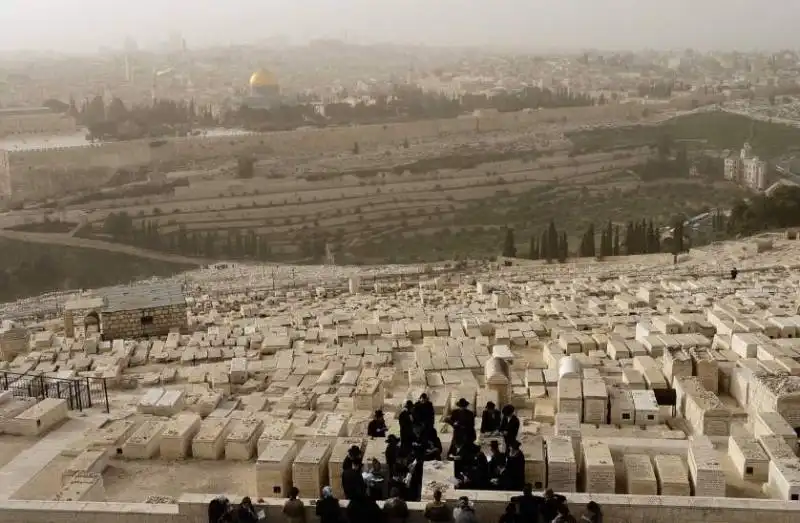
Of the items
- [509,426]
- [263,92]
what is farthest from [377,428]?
[263,92]

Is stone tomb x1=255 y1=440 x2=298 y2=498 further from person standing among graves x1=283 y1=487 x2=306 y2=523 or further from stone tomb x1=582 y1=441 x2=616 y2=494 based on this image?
stone tomb x1=582 y1=441 x2=616 y2=494

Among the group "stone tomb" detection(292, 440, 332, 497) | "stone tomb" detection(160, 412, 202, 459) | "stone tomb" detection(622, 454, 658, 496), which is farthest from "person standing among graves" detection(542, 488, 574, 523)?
"stone tomb" detection(160, 412, 202, 459)

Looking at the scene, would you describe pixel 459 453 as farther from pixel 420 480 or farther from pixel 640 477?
pixel 640 477

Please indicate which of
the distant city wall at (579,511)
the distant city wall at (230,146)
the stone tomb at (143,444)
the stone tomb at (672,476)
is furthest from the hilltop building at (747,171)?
the distant city wall at (579,511)

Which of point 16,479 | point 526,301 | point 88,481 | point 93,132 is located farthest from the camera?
point 93,132

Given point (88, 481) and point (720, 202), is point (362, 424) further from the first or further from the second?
A: point (720, 202)

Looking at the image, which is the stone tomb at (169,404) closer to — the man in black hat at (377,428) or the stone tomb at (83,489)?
the stone tomb at (83,489)

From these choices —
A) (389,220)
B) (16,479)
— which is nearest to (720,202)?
(389,220)
